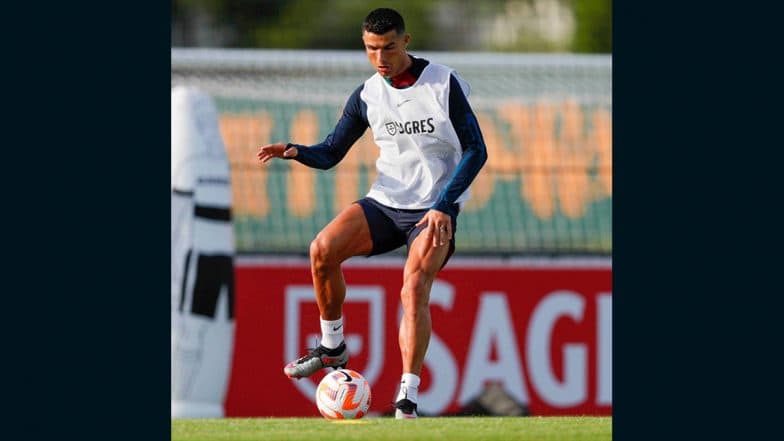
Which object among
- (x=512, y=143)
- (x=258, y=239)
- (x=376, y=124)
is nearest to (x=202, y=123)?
(x=258, y=239)

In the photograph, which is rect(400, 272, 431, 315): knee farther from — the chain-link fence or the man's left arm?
the chain-link fence

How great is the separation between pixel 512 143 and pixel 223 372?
234 inches

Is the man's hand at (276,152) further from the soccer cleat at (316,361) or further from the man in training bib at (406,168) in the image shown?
the soccer cleat at (316,361)

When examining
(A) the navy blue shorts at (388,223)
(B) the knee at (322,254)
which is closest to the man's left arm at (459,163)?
(A) the navy blue shorts at (388,223)

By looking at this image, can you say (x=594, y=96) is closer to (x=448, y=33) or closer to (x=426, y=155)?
(x=448, y=33)

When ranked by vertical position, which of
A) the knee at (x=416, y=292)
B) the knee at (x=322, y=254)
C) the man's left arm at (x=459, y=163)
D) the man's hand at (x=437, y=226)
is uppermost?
the man's left arm at (x=459, y=163)

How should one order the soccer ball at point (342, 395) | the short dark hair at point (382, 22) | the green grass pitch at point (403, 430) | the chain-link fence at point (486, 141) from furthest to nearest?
1. the chain-link fence at point (486, 141)
2. the soccer ball at point (342, 395)
3. the short dark hair at point (382, 22)
4. the green grass pitch at point (403, 430)

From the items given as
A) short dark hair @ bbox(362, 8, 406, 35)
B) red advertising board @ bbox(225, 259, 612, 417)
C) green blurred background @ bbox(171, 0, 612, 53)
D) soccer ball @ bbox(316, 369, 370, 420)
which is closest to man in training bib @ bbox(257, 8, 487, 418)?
short dark hair @ bbox(362, 8, 406, 35)

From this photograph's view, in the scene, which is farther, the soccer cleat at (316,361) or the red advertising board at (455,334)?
the red advertising board at (455,334)

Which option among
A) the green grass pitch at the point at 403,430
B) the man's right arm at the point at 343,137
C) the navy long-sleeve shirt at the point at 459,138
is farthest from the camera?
the man's right arm at the point at 343,137

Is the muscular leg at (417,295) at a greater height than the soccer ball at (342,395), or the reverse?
the muscular leg at (417,295)

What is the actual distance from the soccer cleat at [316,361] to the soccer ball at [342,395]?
359 mm

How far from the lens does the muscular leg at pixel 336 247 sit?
12.3m

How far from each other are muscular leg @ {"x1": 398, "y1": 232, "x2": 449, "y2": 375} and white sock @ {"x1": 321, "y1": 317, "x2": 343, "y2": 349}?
720mm
